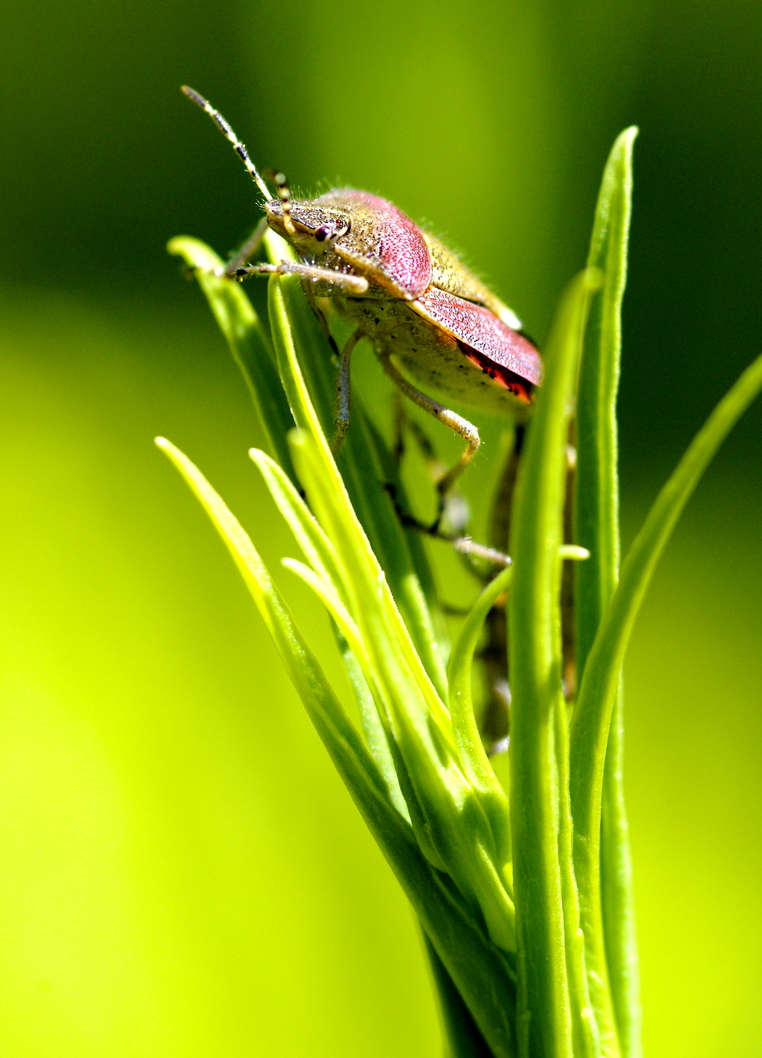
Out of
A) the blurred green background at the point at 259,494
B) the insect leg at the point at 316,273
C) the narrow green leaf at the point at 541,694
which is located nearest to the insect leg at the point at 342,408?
the insect leg at the point at 316,273

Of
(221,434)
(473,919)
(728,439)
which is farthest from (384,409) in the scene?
(473,919)

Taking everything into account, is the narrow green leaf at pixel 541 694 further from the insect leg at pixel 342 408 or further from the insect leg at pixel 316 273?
the insect leg at pixel 316 273

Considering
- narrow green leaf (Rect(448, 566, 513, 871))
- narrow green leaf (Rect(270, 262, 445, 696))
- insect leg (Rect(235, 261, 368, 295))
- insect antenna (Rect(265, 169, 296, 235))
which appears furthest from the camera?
insect antenna (Rect(265, 169, 296, 235))

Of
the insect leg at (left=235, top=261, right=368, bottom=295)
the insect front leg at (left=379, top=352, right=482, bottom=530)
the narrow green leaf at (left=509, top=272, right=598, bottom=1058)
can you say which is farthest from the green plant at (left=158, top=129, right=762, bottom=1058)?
the insect front leg at (left=379, top=352, right=482, bottom=530)

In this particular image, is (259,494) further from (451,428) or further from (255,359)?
(255,359)

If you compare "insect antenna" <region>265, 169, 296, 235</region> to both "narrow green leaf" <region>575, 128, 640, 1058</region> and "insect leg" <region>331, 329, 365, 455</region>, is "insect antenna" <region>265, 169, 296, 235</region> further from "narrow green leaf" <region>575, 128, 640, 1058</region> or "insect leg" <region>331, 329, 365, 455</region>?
"narrow green leaf" <region>575, 128, 640, 1058</region>

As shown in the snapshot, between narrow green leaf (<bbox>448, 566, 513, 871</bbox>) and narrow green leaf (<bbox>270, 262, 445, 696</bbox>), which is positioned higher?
narrow green leaf (<bbox>270, 262, 445, 696</bbox>)

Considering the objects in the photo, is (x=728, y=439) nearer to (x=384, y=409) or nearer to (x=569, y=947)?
(x=384, y=409)
